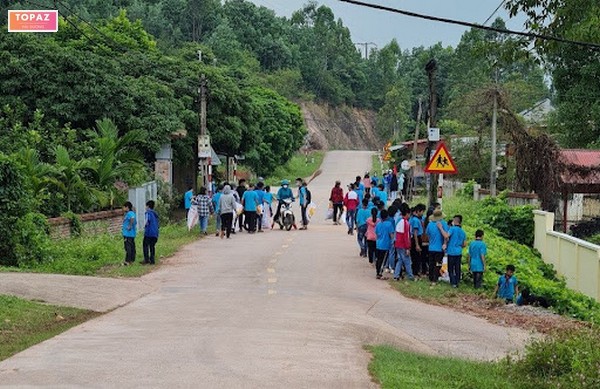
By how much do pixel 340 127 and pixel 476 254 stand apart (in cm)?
10993

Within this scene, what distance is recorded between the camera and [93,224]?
25.1 metres

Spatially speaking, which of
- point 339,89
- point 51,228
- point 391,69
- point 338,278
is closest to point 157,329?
point 338,278

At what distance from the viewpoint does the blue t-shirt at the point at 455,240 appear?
18156 mm

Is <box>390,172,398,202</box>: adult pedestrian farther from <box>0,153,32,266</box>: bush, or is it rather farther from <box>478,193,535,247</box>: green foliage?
<box>0,153,32,266</box>: bush

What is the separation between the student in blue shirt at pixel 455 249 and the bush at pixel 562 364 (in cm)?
840

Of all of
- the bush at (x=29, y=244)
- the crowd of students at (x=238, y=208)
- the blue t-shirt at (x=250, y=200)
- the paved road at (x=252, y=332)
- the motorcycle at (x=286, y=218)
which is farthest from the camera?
the motorcycle at (x=286, y=218)

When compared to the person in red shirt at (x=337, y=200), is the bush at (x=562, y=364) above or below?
below

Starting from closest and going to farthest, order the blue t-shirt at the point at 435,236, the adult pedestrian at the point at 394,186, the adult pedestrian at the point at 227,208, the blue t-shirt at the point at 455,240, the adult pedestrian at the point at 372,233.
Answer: the blue t-shirt at the point at 455,240
the blue t-shirt at the point at 435,236
the adult pedestrian at the point at 372,233
the adult pedestrian at the point at 227,208
the adult pedestrian at the point at 394,186

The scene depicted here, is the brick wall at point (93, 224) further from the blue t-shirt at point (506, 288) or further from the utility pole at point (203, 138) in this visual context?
the blue t-shirt at point (506, 288)

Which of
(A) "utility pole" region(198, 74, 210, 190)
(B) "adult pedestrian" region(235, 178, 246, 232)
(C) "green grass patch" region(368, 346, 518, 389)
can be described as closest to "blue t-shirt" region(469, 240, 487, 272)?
(C) "green grass patch" region(368, 346, 518, 389)

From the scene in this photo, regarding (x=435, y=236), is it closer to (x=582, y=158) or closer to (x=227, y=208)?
(x=227, y=208)

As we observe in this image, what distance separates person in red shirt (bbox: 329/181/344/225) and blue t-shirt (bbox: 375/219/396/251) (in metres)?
12.1

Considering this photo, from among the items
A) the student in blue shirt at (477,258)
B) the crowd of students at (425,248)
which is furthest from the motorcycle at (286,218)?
the student in blue shirt at (477,258)

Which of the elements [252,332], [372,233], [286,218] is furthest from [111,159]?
[252,332]
